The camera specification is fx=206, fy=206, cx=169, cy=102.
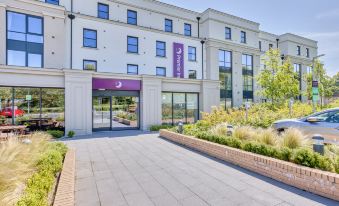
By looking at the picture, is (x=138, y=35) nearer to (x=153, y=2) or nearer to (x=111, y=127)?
(x=153, y=2)

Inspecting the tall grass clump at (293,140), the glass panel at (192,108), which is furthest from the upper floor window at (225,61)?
the tall grass clump at (293,140)

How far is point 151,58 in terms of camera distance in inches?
828

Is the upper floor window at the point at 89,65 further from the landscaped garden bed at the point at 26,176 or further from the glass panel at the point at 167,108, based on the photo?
the landscaped garden bed at the point at 26,176

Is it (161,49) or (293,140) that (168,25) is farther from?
(293,140)

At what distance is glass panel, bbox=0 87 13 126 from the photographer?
12.0 m

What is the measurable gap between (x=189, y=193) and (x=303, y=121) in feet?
20.3

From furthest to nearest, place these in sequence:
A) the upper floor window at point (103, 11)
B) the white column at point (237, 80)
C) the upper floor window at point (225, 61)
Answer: the white column at point (237, 80) < the upper floor window at point (225, 61) < the upper floor window at point (103, 11)

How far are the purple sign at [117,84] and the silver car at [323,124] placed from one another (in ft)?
35.7

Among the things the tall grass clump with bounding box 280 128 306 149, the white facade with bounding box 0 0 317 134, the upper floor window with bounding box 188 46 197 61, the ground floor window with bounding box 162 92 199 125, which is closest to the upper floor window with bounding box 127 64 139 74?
the white facade with bounding box 0 0 317 134

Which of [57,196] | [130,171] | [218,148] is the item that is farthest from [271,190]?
[57,196]

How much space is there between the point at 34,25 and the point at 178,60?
1334 cm

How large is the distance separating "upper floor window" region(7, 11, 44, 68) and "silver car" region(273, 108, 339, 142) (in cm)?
1832

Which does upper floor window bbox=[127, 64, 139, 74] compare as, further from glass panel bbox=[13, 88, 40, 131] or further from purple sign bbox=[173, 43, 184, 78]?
glass panel bbox=[13, 88, 40, 131]

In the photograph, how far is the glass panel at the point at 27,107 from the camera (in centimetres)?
1238
